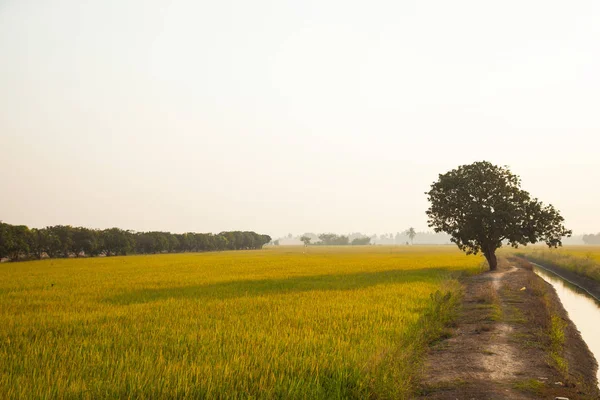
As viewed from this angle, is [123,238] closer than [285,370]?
No

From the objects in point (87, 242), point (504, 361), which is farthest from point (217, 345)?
point (87, 242)

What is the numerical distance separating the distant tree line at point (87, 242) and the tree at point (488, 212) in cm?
6272

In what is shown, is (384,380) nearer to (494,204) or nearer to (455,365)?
(455,365)

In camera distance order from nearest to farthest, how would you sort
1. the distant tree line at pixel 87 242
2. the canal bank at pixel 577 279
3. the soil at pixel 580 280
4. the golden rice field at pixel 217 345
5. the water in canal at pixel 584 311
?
the golden rice field at pixel 217 345, the water in canal at pixel 584 311, the canal bank at pixel 577 279, the soil at pixel 580 280, the distant tree line at pixel 87 242

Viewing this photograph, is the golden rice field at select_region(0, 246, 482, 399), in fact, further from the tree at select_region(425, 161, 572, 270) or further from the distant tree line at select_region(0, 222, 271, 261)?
the distant tree line at select_region(0, 222, 271, 261)

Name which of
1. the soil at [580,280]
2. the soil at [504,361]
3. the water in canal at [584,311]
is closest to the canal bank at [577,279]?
the soil at [580,280]

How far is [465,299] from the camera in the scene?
2094 centimetres

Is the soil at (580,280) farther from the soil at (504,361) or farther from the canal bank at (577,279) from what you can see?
the soil at (504,361)

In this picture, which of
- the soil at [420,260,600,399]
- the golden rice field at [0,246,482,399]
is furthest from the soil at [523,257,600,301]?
the golden rice field at [0,246,482,399]

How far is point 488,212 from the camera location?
36062 millimetres

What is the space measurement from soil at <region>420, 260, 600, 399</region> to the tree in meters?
18.9

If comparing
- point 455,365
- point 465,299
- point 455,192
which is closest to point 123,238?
point 455,192

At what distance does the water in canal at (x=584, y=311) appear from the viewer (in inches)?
617

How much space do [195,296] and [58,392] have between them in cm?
1355
